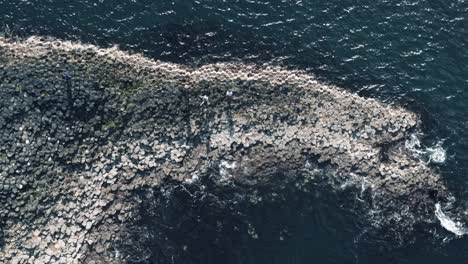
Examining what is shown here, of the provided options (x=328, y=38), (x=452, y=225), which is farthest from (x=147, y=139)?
(x=452, y=225)

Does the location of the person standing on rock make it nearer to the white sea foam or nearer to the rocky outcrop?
the rocky outcrop

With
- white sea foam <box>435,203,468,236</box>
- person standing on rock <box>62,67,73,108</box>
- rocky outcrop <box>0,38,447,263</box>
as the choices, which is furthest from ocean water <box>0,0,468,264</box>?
person standing on rock <box>62,67,73,108</box>

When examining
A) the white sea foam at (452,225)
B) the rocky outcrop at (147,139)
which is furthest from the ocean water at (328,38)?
the white sea foam at (452,225)

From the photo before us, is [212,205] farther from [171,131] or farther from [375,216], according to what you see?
[375,216]

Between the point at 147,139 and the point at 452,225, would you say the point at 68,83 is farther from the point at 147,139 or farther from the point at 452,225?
the point at 452,225

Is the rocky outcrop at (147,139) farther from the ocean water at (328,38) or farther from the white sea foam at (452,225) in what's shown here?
the ocean water at (328,38)

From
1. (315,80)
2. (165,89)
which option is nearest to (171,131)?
(165,89)
